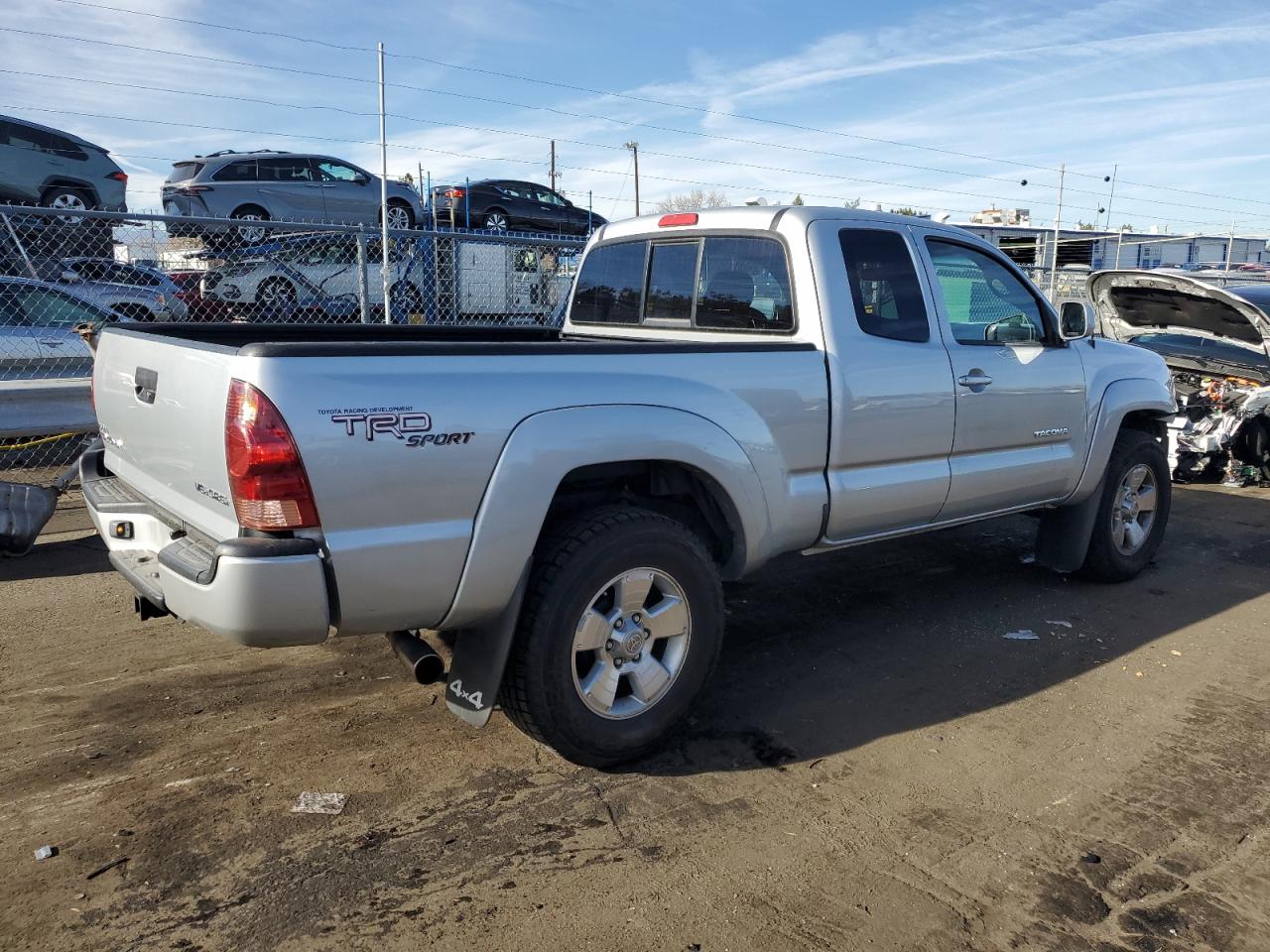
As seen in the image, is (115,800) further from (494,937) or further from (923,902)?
(923,902)

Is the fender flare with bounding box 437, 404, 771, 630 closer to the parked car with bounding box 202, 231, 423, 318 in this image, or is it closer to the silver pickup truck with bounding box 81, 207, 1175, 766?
the silver pickup truck with bounding box 81, 207, 1175, 766

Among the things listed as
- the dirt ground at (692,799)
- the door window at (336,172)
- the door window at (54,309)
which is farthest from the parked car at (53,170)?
the dirt ground at (692,799)

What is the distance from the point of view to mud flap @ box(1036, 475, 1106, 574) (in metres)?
5.38

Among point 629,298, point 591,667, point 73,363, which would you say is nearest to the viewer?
point 591,667

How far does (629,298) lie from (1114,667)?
2896mm

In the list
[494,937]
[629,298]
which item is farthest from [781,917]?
[629,298]

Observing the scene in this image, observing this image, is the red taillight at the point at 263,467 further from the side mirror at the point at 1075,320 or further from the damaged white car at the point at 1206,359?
the damaged white car at the point at 1206,359

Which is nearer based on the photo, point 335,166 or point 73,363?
point 73,363

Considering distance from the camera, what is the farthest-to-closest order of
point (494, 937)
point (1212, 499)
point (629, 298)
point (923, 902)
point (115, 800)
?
point (1212, 499)
point (629, 298)
point (115, 800)
point (923, 902)
point (494, 937)

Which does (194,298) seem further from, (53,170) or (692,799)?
(692,799)

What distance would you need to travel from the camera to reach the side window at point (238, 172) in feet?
48.4

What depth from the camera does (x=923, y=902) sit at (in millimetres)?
2676

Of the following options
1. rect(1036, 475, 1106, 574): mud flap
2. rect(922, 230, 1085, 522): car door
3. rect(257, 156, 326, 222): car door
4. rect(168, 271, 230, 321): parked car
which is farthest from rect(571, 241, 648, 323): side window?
rect(257, 156, 326, 222): car door

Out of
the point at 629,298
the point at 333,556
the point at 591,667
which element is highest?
the point at 629,298
